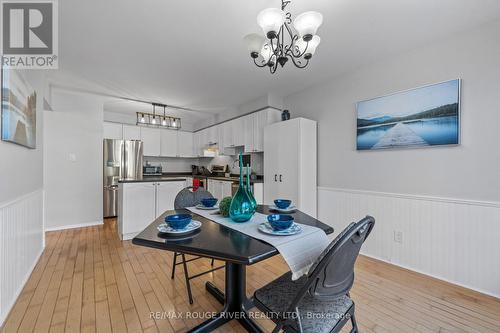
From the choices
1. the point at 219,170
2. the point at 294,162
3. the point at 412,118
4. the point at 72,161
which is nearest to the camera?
the point at 412,118

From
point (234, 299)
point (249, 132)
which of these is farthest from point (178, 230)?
point (249, 132)

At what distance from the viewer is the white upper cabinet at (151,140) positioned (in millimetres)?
5414

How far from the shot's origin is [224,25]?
200cm

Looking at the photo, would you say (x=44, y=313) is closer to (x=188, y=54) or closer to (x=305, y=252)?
(x=305, y=252)

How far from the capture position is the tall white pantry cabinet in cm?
Result: 306

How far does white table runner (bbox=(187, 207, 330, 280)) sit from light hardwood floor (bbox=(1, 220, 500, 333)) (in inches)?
30.8

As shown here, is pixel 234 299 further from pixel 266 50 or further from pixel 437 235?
pixel 437 235

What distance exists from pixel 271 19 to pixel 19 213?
8.85 feet

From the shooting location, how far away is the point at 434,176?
222 centimetres

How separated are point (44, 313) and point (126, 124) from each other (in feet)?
14.2

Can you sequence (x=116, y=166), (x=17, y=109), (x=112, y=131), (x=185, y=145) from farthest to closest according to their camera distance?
(x=185, y=145), (x=112, y=131), (x=116, y=166), (x=17, y=109)

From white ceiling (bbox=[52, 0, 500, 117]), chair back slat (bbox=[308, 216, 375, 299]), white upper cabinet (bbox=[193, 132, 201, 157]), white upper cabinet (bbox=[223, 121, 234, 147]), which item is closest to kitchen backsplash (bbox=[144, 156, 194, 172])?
white upper cabinet (bbox=[193, 132, 201, 157])

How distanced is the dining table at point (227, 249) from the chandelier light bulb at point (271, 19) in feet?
4.15

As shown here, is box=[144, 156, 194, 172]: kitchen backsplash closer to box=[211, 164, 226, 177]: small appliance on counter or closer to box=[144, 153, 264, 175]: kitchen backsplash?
box=[144, 153, 264, 175]: kitchen backsplash
